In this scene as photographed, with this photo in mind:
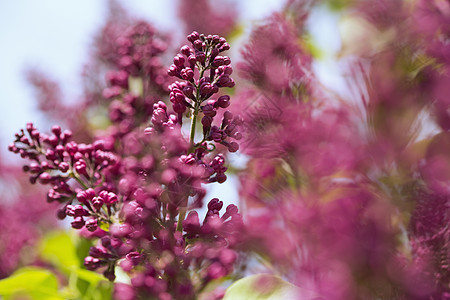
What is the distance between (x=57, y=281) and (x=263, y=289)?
0.48m

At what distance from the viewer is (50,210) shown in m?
1.65

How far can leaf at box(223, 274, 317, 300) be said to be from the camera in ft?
2.00

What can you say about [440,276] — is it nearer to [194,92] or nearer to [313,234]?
[313,234]

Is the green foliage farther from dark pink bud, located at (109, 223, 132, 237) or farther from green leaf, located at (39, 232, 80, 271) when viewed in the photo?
dark pink bud, located at (109, 223, 132, 237)

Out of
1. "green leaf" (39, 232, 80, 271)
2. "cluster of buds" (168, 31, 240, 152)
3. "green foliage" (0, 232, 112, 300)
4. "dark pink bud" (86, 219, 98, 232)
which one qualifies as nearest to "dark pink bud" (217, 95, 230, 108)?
"cluster of buds" (168, 31, 240, 152)

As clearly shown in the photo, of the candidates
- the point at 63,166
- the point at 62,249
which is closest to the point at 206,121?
the point at 63,166

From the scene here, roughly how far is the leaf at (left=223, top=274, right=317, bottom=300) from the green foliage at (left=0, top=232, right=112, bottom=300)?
0.28 metres

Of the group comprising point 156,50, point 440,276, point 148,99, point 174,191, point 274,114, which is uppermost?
point 156,50

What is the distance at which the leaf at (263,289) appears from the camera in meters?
0.61

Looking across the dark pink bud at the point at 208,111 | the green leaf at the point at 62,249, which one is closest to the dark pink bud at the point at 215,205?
the dark pink bud at the point at 208,111

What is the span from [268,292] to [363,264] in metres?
0.14

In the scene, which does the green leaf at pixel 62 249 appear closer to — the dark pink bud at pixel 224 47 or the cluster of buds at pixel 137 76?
the cluster of buds at pixel 137 76

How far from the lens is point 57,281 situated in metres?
0.92

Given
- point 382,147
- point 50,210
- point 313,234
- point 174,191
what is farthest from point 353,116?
point 50,210
